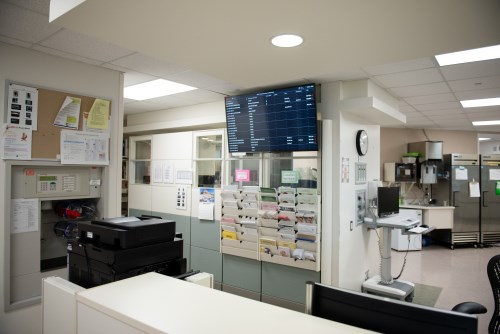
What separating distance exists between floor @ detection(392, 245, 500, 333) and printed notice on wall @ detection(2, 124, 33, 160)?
4722 millimetres

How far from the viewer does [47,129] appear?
9.20ft

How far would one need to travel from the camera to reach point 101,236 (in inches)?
71.3

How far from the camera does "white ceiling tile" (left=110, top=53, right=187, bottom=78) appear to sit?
2992 mm

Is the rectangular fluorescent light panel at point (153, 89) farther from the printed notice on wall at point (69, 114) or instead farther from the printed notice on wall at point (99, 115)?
the printed notice on wall at point (69, 114)

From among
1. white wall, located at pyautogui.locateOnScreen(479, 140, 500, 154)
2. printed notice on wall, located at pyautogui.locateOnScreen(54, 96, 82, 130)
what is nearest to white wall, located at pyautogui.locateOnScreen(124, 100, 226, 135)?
printed notice on wall, located at pyautogui.locateOnScreen(54, 96, 82, 130)

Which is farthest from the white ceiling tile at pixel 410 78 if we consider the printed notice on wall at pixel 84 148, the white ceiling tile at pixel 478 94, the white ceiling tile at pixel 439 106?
the printed notice on wall at pixel 84 148

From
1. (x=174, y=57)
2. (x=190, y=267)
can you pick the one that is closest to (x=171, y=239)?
(x=174, y=57)

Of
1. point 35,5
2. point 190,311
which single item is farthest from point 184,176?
point 190,311

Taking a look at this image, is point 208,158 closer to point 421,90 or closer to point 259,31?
point 421,90

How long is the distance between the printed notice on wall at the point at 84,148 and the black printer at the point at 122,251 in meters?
1.25

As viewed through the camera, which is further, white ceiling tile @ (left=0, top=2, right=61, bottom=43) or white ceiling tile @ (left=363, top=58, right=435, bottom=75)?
white ceiling tile @ (left=363, top=58, right=435, bottom=75)

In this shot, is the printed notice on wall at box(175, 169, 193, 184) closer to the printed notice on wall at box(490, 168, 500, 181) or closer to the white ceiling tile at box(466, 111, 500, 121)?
the white ceiling tile at box(466, 111, 500, 121)

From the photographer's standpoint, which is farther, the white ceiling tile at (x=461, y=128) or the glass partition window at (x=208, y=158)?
the white ceiling tile at (x=461, y=128)

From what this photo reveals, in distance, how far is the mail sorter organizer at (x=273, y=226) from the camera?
11.9ft
